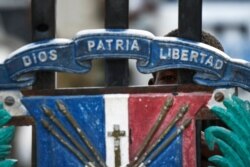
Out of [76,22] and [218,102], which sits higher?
[76,22]

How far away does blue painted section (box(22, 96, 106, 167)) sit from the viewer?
4023 millimetres

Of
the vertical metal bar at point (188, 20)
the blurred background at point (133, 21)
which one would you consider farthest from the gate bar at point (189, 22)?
the blurred background at point (133, 21)

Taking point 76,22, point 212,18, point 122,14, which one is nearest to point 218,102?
point 122,14

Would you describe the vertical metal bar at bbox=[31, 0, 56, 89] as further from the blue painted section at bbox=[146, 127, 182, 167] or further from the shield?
the blue painted section at bbox=[146, 127, 182, 167]

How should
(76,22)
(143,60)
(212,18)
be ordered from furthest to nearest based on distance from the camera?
1. (212,18)
2. (76,22)
3. (143,60)

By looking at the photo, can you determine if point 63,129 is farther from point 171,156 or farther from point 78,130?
point 171,156

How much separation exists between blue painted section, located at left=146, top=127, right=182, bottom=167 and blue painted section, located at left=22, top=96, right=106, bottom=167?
169 mm

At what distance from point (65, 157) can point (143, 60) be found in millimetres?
381

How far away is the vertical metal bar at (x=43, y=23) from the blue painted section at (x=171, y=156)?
0.39 metres

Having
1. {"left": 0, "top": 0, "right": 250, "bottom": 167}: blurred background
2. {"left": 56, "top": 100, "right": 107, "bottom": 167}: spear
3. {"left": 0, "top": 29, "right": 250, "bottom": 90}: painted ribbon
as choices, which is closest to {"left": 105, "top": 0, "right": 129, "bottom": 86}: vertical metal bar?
{"left": 0, "top": 29, "right": 250, "bottom": 90}: painted ribbon

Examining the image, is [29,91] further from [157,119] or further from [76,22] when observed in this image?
[76,22]

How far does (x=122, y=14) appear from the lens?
403 cm

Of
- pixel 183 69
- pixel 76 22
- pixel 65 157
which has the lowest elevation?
pixel 65 157

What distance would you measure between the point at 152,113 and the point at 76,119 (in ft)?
0.77
